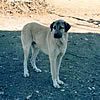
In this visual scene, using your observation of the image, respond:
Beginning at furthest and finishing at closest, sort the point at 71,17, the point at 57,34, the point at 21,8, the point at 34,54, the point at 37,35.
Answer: the point at 71,17 → the point at 21,8 → the point at 34,54 → the point at 37,35 → the point at 57,34

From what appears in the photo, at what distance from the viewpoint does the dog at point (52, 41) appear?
200 inches

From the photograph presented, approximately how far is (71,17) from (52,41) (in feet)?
30.5

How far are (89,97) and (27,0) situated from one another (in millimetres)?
10302

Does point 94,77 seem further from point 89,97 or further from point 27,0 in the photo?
point 27,0

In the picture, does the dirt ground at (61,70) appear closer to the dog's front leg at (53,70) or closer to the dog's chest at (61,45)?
the dog's front leg at (53,70)

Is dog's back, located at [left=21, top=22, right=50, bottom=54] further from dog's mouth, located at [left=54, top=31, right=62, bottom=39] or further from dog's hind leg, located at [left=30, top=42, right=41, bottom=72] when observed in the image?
dog's mouth, located at [left=54, top=31, right=62, bottom=39]

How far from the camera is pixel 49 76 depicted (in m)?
6.11

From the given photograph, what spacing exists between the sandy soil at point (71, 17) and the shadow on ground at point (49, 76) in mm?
2979

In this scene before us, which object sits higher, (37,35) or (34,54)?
(37,35)

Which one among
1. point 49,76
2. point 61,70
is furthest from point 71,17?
point 49,76

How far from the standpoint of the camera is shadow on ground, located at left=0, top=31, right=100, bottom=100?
17.1ft

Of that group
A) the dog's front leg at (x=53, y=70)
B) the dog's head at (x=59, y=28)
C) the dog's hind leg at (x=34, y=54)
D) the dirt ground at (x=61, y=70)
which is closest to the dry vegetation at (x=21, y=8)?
the dirt ground at (x=61, y=70)

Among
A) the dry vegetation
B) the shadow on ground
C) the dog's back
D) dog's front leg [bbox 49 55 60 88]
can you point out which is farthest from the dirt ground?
the dry vegetation

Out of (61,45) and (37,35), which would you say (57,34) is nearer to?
(61,45)
